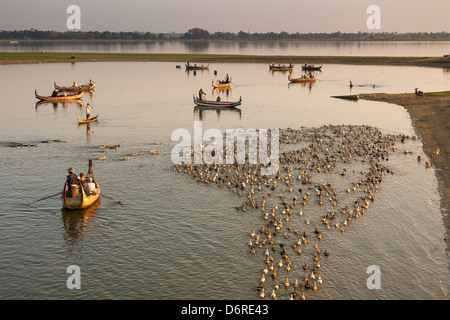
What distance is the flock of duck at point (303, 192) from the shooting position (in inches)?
819

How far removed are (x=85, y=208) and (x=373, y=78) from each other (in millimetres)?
90726

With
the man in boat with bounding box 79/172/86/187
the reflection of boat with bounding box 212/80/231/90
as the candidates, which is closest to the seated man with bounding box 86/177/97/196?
the man in boat with bounding box 79/172/86/187

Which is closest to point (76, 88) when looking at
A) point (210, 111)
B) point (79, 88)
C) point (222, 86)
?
point (79, 88)

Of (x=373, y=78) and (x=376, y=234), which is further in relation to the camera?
(x=373, y=78)

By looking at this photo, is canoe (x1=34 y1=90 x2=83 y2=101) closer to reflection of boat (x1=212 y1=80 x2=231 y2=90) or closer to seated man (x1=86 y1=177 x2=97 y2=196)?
reflection of boat (x1=212 y1=80 x2=231 y2=90)

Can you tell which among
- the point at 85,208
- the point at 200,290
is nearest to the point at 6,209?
the point at 85,208

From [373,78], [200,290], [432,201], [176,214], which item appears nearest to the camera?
[200,290]

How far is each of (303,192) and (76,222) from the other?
→ 539 inches

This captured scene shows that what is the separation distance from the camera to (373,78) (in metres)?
106

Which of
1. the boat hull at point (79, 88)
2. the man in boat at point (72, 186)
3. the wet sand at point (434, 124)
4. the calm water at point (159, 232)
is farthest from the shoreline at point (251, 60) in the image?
the man in boat at point (72, 186)

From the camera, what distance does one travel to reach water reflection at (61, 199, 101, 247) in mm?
23703

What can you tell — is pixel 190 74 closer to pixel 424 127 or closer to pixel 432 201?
pixel 424 127

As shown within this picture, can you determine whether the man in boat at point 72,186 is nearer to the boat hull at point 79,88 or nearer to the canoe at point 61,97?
the canoe at point 61,97

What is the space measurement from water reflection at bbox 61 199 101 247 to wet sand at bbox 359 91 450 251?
18.0 meters
